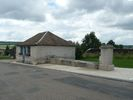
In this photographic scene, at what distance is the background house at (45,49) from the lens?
103 feet

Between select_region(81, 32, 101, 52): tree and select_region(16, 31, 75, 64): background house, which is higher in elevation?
select_region(81, 32, 101, 52): tree

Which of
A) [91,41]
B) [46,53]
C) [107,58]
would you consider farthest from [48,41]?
[91,41]

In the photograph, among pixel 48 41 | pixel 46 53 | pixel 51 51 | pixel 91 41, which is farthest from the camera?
pixel 91 41

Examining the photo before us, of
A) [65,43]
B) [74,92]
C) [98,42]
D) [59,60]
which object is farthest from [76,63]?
[98,42]

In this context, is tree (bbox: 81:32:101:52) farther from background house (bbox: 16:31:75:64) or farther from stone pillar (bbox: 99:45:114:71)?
stone pillar (bbox: 99:45:114:71)

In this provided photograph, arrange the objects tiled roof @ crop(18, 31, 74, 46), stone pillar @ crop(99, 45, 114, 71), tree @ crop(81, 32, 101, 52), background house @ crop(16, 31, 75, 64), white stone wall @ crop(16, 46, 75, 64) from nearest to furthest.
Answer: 1. stone pillar @ crop(99, 45, 114, 71)
2. white stone wall @ crop(16, 46, 75, 64)
3. background house @ crop(16, 31, 75, 64)
4. tiled roof @ crop(18, 31, 74, 46)
5. tree @ crop(81, 32, 101, 52)

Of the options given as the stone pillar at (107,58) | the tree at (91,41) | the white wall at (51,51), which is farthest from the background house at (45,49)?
the tree at (91,41)

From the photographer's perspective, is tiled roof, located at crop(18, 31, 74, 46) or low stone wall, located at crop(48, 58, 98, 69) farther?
tiled roof, located at crop(18, 31, 74, 46)

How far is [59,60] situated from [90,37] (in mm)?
39660

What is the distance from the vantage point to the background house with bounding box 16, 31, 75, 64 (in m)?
31.3

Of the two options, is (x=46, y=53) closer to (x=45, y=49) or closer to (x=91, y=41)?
Answer: (x=45, y=49)

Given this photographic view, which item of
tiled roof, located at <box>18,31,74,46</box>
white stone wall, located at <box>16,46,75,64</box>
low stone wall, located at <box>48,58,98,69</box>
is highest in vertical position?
tiled roof, located at <box>18,31,74,46</box>

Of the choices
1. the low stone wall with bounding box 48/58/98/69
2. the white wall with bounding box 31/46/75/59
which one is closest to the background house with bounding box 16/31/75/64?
the white wall with bounding box 31/46/75/59

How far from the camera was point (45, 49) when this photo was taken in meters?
31.8
